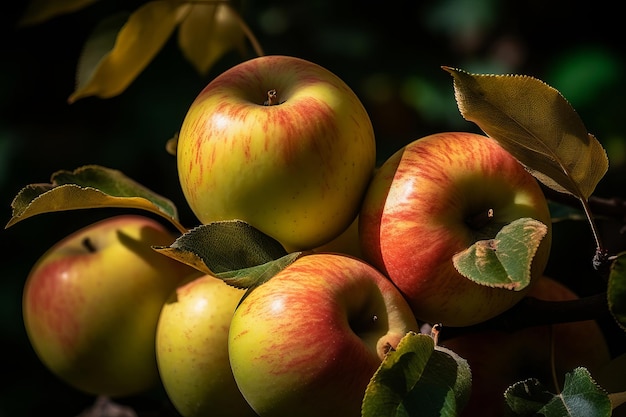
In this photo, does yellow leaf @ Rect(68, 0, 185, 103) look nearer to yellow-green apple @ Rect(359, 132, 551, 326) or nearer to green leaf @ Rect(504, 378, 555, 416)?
yellow-green apple @ Rect(359, 132, 551, 326)

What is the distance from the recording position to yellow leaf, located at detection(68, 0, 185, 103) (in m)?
0.79

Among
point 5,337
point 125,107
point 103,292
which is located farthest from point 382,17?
point 103,292

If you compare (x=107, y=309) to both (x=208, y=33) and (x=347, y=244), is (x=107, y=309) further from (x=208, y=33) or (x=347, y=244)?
(x=208, y=33)

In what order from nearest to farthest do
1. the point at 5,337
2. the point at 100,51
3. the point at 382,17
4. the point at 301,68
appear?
1. the point at 301,68
2. the point at 100,51
3. the point at 5,337
4. the point at 382,17

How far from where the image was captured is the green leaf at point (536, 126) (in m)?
0.54

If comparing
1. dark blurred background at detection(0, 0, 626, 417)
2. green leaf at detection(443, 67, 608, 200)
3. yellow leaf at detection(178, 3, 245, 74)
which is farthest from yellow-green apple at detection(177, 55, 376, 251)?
dark blurred background at detection(0, 0, 626, 417)

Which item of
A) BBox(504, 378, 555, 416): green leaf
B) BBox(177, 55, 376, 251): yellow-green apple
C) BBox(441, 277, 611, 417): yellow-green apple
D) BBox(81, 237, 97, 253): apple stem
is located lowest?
BBox(441, 277, 611, 417): yellow-green apple

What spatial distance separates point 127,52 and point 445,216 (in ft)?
1.28

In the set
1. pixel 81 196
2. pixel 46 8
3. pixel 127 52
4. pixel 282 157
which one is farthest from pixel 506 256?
pixel 46 8

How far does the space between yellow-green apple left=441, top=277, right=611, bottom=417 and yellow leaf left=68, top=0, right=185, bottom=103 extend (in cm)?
42

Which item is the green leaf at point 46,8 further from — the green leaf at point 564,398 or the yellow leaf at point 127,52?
the green leaf at point 564,398

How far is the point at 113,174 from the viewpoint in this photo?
2.41 ft

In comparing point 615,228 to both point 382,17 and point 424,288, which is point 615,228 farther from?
point 382,17

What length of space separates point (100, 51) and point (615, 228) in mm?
616
